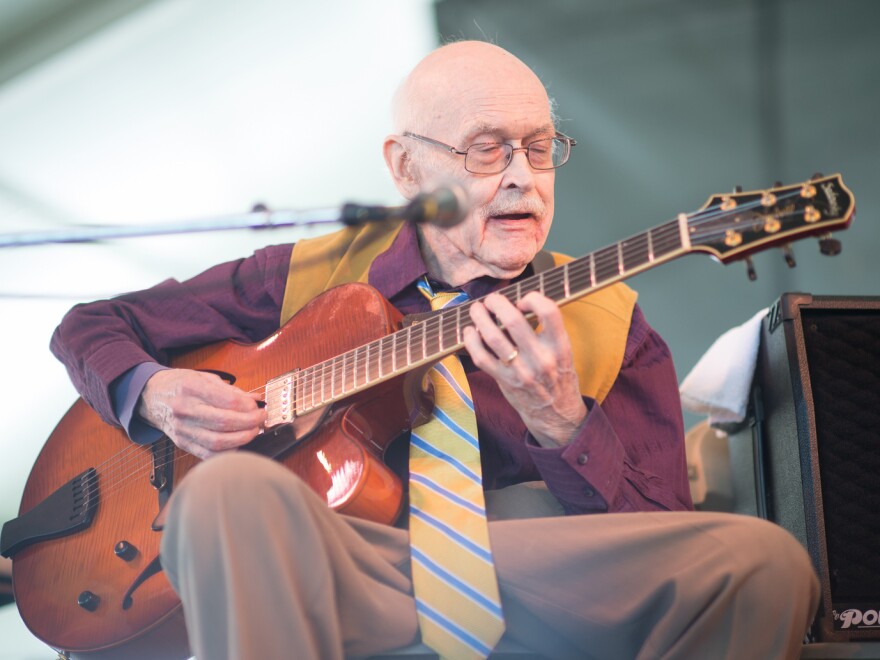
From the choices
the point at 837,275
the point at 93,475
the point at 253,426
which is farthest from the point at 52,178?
the point at 837,275

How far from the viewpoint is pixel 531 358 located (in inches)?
52.7

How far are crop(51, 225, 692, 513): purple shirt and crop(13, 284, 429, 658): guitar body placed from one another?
0.10m

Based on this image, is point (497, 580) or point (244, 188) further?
point (244, 188)

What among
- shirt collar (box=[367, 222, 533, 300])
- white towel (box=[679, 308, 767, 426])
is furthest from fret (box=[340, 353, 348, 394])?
white towel (box=[679, 308, 767, 426])

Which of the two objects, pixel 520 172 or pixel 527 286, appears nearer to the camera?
pixel 527 286

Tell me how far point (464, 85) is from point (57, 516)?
1088 mm

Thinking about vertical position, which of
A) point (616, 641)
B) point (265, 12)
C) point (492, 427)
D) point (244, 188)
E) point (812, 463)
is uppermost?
point (265, 12)

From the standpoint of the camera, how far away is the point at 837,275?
2957mm

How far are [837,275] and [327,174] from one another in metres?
1.69

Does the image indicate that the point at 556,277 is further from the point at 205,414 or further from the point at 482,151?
the point at 205,414

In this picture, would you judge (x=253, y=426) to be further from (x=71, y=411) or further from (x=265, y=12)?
(x=265, y=12)

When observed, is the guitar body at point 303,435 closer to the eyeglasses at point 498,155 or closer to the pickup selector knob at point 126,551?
the pickup selector knob at point 126,551

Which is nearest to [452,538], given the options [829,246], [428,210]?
[428,210]

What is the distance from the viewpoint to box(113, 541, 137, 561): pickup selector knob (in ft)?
5.24
